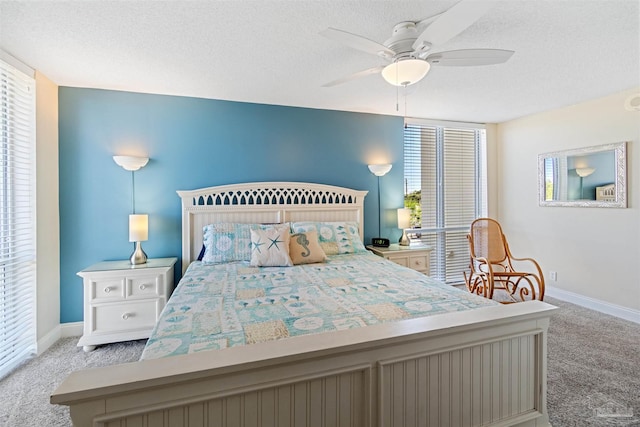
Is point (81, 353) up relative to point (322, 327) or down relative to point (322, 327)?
down

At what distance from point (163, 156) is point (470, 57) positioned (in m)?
3.03

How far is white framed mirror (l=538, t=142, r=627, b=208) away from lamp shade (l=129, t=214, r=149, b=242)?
4.92 m

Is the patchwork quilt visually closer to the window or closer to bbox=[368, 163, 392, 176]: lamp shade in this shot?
bbox=[368, 163, 392, 176]: lamp shade

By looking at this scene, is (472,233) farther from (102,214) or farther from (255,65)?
(102,214)

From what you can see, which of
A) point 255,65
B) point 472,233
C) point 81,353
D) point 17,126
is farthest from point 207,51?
point 472,233

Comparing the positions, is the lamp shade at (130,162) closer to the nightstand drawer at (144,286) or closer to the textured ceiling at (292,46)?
the textured ceiling at (292,46)

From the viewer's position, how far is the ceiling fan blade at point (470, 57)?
1.76 m

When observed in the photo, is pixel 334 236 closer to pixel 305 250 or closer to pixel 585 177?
pixel 305 250

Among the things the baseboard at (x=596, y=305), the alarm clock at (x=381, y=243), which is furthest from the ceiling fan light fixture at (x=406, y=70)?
the baseboard at (x=596, y=305)

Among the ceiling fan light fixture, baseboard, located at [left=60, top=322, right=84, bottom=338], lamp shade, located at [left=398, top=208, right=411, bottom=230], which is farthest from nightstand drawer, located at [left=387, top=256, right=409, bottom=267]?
baseboard, located at [left=60, top=322, right=84, bottom=338]

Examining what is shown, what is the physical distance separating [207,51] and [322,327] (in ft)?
7.10

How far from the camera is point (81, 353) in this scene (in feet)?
8.69

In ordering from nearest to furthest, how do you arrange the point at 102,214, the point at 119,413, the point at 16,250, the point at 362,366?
the point at 119,413 < the point at 362,366 < the point at 16,250 < the point at 102,214

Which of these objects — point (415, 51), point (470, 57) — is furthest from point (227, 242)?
point (470, 57)
